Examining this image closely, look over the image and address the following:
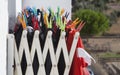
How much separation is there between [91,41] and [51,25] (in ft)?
44.1

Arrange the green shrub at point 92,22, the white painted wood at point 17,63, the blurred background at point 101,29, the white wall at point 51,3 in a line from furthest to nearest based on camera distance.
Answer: the green shrub at point 92,22 < the blurred background at point 101,29 < the white wall at point 51,3 < the white painted wood at point 17,63

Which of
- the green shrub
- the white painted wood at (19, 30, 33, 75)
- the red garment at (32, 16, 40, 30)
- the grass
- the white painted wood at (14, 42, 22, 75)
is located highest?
the red garment at (32, 16, 40, 30)

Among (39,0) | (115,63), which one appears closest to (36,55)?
(39,0)

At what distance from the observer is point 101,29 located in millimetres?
15758

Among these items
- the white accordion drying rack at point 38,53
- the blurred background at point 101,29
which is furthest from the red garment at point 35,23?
the blurred background at point 101,29

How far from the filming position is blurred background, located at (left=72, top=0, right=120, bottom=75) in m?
12.7

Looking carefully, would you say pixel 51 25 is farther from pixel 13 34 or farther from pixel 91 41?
pixel 91 41

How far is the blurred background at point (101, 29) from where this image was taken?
12.7 meters

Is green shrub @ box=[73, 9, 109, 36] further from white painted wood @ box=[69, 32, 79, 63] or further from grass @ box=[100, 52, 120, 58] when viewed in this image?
white painted wood @ box=[69, 32, 79, 63]

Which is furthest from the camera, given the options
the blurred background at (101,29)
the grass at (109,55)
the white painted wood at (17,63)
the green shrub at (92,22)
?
the green shrub at (92,22)

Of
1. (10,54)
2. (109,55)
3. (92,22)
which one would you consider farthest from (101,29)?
(10,54)

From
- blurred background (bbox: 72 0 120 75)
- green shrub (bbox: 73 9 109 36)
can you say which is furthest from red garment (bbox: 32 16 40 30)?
green shrub (bbox: 73 9 109 36)
